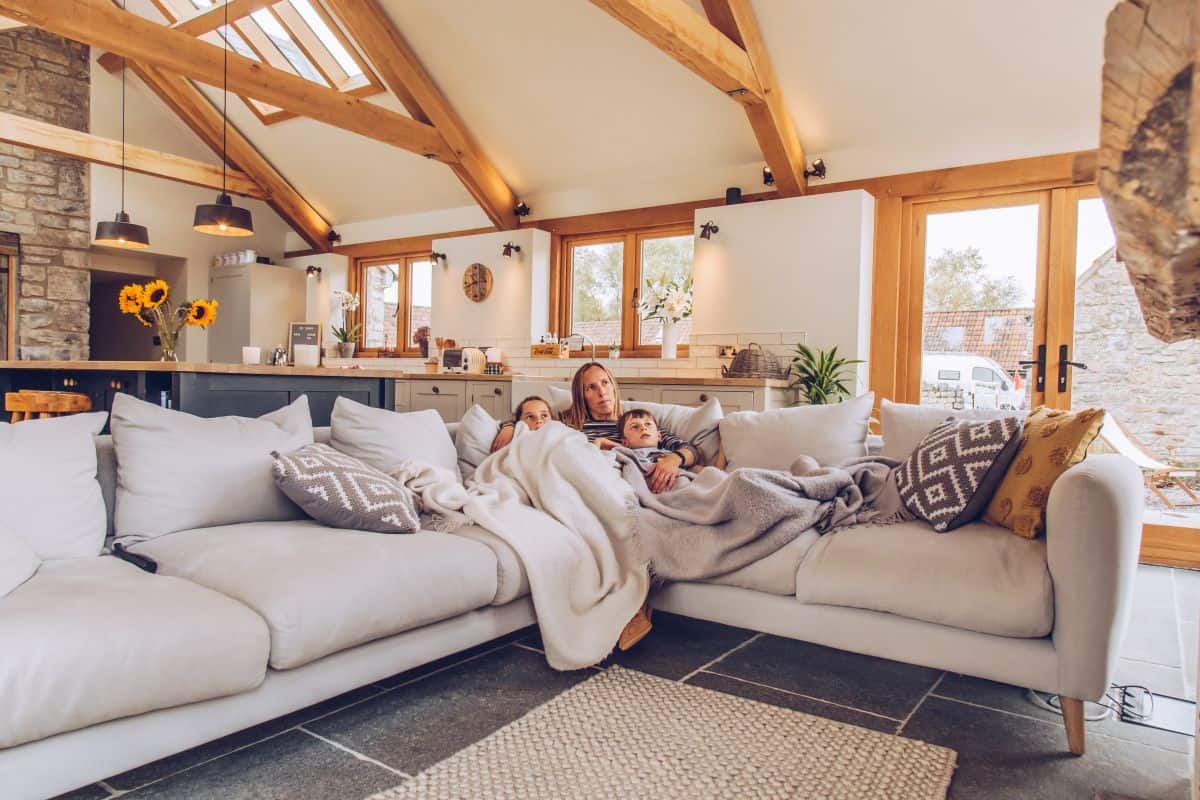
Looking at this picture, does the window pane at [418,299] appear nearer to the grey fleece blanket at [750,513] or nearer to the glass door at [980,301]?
the glass door at [980,301]

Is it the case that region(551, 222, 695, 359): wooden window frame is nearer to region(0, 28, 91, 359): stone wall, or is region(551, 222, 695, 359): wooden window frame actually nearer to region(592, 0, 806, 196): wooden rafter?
region(592, 0, 806, 196): wooden rafter

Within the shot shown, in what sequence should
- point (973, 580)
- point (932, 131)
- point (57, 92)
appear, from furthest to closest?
point (57, 92)
point (932, 131)
point (973, 580)

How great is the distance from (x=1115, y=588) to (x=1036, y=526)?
1.04 ft

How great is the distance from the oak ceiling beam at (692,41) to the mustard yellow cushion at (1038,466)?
276cm

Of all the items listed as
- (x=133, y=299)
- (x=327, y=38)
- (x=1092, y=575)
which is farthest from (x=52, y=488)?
(x=327, y=38)

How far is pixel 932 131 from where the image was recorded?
4988 mm

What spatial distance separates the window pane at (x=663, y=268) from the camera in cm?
621

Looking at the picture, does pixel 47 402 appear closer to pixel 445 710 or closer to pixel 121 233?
pixel 121 233

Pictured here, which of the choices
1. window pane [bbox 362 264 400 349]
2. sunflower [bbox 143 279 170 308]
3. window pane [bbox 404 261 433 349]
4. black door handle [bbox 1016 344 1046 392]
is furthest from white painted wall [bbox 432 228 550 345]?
black door handle [bbox 1016 344 1046 392]

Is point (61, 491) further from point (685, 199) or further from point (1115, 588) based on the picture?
point (685, 199)

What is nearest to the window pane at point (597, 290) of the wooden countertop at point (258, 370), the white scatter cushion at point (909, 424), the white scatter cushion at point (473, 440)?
the wooden countertop at point (258, 370)

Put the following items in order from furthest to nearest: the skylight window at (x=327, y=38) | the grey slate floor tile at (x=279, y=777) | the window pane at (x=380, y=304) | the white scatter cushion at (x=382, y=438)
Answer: the window pane at (x=380, y=304) < the skylight window at (x=327, y=38) < the white scatter cushion at (x=382, y=438) < the grey slate floor tile at (x=279, y=777)

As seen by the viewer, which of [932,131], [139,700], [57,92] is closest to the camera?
[139,700]

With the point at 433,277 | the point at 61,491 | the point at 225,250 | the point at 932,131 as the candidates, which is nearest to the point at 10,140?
the point at 225,250
